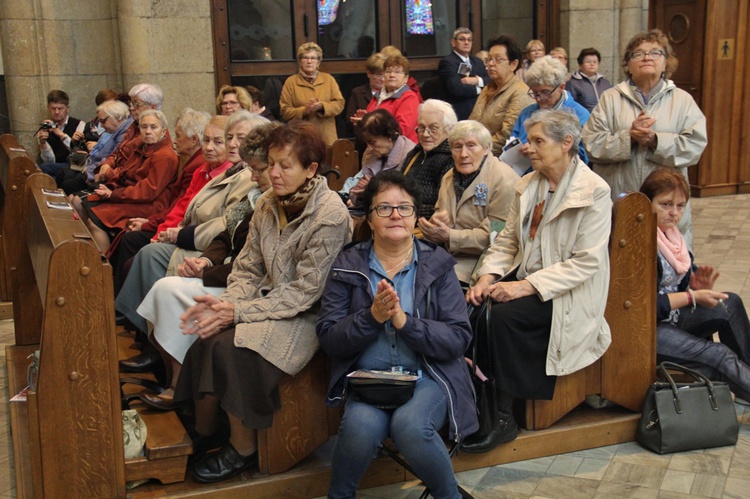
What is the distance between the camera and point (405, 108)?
7078mm

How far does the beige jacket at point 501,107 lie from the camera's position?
6152 mm

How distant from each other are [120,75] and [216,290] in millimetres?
5578

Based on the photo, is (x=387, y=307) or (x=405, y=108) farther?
(x=405, y=108)

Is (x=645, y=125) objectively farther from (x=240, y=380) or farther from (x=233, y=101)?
(x=233, y=101)

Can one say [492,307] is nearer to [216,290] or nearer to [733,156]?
[216,290]

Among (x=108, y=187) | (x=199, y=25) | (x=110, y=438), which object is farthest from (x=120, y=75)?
(x=110, y=438)

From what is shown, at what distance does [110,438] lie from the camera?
3.48 metres

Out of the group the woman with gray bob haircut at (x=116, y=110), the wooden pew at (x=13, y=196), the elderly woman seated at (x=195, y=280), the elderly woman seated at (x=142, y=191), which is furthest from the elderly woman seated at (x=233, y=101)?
the elderly woman seated at (x=195, y=280)

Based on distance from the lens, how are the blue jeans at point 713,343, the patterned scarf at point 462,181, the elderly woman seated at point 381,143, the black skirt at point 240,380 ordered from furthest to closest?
the elderly woman seated at point 381,143 → the patterned scarf at point 462,181 → the blue jeans at point 713,343 → the black skirt at point 240,380

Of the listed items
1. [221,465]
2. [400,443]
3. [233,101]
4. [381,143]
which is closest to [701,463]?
[400,443]

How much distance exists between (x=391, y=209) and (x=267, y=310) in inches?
24.5

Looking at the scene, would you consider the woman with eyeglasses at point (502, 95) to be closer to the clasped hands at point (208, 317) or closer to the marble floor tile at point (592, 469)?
the marble floor tile at point (592, 469)

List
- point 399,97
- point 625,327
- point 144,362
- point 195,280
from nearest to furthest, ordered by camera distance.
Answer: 1. point 625,327
2. point 195,280
3. point 144,362
4. point 399,97

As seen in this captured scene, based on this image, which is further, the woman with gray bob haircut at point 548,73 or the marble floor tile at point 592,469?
the woman with gray bob haircut at point 548,73
